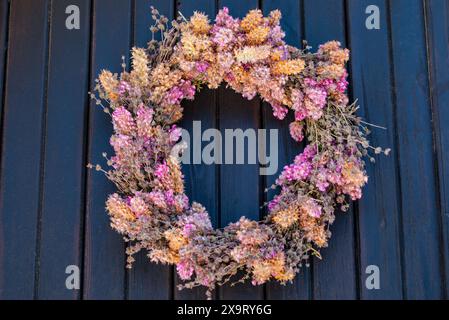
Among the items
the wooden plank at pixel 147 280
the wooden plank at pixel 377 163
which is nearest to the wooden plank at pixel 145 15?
the wooden plank at pixel 377 163

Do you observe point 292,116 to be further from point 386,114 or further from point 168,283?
point 168,283

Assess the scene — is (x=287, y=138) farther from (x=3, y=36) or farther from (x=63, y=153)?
(x=3, y=36)

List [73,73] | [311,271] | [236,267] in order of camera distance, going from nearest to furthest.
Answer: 1. [236,267]
2. [311,271]
3. [73,73]

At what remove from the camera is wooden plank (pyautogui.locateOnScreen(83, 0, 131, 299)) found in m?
2.03

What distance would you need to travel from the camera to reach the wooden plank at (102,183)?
203cm

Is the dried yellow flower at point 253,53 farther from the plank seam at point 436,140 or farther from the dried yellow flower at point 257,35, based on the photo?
the plank seam at point 436,140

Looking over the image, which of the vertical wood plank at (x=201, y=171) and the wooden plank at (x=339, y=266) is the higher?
the vertical wood plank at (x=201, y=171)

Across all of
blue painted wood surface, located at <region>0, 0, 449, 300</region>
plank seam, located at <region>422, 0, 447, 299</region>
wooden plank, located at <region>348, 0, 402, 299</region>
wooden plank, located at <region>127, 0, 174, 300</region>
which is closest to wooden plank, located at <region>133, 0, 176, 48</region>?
blue painted wood surface, located at <region>0, 0, 449, 300</region>

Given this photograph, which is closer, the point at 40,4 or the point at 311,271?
the point at 311,271

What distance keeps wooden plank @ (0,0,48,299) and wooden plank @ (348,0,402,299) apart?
114 cm

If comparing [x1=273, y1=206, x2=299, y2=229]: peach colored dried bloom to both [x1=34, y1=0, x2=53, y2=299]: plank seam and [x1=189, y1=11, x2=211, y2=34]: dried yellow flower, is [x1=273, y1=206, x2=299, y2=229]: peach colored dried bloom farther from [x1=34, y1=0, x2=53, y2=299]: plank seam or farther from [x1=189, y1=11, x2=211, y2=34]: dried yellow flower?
[x1=34, y1=0, x2=53, y2=299]: plank seam
